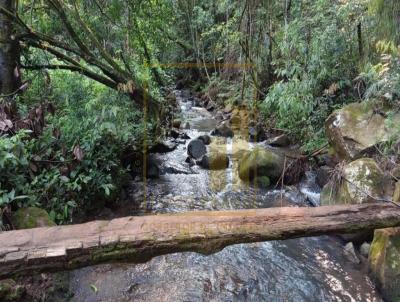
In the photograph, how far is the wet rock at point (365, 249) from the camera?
3609 mm

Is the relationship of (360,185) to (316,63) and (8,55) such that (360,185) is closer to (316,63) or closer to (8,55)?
(316,63)

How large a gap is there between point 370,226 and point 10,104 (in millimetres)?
3797

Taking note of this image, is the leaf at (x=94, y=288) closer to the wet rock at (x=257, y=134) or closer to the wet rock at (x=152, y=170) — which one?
the wet rock at (x=152, y=170)

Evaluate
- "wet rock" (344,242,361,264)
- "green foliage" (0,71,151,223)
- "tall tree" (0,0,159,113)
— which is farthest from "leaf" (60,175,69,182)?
"wet rock" (344,242,361,264)

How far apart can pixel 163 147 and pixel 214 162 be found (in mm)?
1229

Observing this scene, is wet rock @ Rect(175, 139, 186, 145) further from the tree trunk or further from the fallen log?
the fallen log

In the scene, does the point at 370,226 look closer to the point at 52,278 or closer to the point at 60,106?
the point at 52,278

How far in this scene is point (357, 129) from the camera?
4.95m

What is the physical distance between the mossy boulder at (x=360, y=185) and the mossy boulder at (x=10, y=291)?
3.35 metres

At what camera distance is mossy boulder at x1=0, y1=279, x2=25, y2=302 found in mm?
2346

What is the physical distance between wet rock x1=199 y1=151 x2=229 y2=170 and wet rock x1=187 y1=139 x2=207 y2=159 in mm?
383

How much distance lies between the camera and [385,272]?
3.03 metres

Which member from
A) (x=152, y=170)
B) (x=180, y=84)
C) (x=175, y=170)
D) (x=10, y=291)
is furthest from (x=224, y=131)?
(x=180, y=84)

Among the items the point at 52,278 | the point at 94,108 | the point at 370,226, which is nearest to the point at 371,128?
the point at 370,226
